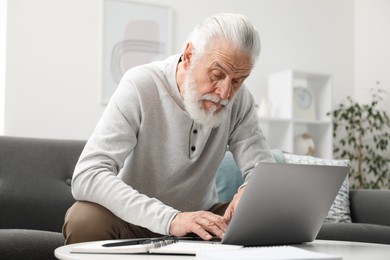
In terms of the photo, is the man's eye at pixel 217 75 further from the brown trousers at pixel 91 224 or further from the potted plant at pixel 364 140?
the potted plant at pixel 364 140

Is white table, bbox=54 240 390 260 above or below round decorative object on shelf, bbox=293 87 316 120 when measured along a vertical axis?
below

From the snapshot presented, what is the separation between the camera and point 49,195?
8.79ft

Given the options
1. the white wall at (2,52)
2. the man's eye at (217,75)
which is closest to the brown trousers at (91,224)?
the man's eye at (217,75)

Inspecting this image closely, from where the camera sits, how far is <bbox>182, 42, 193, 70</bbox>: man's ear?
1926 mm

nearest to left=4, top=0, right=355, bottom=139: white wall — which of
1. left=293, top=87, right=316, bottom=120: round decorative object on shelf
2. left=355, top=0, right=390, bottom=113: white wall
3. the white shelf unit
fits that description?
the white shelf unit

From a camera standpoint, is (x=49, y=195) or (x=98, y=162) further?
(x=49, y=195)

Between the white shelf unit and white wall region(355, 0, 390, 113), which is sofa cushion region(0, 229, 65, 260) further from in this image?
white wall region(355, 0, 390, 113)

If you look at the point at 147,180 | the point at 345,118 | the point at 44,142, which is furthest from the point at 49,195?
the point at 345,118

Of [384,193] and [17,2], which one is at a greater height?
[17,2]

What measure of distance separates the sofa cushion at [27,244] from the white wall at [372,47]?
3.75 metres

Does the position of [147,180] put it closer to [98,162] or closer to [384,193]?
[98,162]

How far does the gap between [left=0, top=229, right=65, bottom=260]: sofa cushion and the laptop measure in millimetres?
951

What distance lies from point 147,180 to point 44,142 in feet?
3.39

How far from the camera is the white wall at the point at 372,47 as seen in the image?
17.1ft
